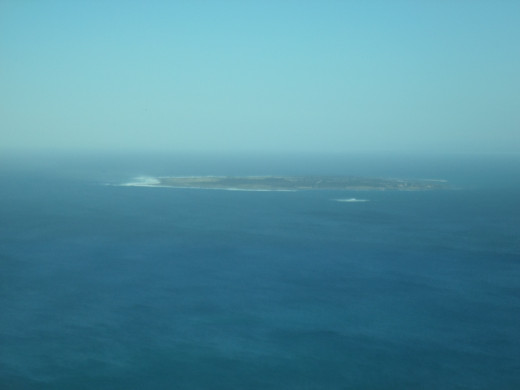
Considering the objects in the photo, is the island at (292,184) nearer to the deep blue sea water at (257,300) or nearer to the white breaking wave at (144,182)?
the white breaking wave at (144,182)

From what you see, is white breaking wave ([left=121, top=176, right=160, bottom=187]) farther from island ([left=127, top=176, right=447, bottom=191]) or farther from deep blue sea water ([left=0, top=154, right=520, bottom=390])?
deep blue sea water ([left=0, top=154, right=520, bottom=390])

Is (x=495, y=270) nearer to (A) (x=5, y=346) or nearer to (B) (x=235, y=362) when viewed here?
(B) (x=235, y=362)

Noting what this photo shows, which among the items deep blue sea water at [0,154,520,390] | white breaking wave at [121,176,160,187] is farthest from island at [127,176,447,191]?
deep blue sea water at [0,154,520,390]

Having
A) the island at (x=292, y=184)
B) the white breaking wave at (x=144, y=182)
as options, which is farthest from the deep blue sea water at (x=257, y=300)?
the white breaking wave at (x=144, y=182)

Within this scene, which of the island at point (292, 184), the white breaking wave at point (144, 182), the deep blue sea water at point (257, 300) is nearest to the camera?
the deep blue sea water at point (257, 300)

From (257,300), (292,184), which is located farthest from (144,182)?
(257,300)
